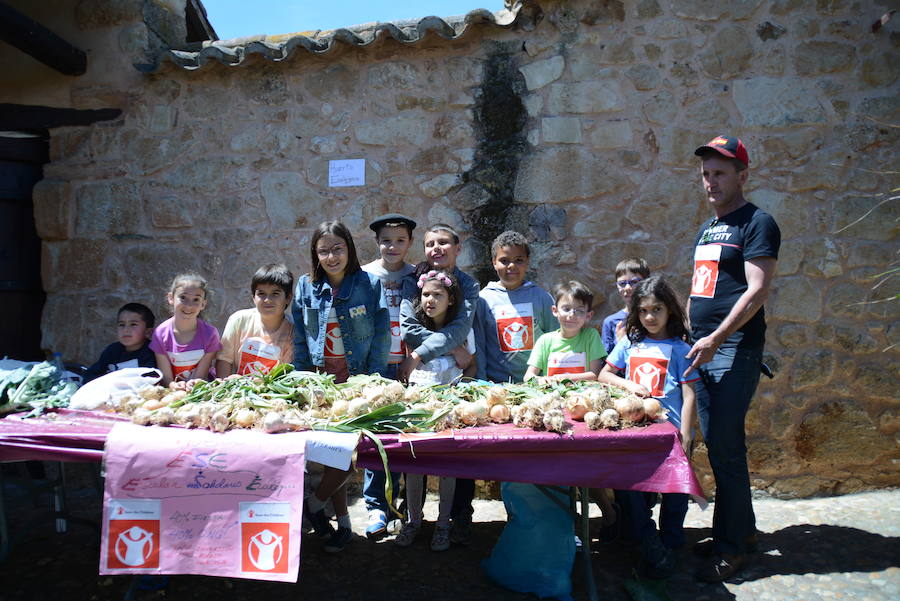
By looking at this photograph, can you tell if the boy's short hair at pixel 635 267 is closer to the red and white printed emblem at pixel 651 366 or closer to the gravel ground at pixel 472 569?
the red and white printed emblem at pixel 651 366

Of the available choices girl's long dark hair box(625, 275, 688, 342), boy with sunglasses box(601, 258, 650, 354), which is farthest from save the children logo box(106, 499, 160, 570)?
boy with sunglasses box(601, 258, 650, 354)

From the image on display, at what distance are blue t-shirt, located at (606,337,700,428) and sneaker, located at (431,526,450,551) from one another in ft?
3.93

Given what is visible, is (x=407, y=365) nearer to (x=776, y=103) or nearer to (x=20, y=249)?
(x=776, y=103)

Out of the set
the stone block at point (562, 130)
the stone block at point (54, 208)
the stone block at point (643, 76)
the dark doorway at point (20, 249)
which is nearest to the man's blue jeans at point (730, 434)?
the stone block at point (562, 130)

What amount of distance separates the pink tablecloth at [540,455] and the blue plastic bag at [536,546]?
17.2 inches

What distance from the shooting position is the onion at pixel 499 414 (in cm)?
248

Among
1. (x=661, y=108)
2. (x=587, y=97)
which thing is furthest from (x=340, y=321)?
(x=661, y=108)

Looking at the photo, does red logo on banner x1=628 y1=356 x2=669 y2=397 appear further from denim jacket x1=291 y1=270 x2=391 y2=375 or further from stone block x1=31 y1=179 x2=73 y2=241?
stone block x1=31 y1=179 x2=73 y2=241

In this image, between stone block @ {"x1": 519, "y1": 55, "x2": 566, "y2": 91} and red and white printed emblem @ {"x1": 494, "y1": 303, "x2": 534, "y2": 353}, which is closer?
red and white printed emblem @ {"x1": 494, "y1": 303, "x2": 534, "y2": 353}

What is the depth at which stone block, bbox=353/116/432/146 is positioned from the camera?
4.39 metres

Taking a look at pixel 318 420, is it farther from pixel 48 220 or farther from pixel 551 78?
pixel 48 220

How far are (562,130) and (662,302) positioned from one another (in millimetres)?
1631

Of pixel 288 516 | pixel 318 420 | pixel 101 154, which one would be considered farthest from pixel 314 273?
pixel 101 154

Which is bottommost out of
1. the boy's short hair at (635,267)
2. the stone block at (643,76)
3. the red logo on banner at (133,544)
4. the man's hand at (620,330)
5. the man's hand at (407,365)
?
the red logo on banner at (133,544)
